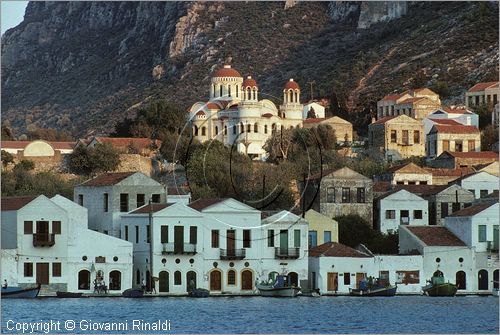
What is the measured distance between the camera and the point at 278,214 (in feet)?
275

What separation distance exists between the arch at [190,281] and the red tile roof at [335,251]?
5.79m

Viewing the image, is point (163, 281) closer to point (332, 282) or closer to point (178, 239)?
point (178, 239)

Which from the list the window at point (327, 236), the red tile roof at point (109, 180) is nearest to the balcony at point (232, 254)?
the window at point (327, 236)

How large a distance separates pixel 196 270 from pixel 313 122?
2138 inches

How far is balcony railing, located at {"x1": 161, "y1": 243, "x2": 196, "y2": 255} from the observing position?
80.1 metres

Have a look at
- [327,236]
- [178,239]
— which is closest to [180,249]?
[178,239]

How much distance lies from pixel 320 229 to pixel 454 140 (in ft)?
124

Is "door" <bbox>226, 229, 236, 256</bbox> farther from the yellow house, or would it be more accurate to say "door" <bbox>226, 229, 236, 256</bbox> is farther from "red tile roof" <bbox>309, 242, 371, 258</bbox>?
the yellow house

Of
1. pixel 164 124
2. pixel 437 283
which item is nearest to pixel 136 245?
pixel 437 283

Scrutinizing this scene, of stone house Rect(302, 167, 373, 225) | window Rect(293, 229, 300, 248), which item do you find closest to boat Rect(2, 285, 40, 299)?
window Rect(293, 229, 300, 248)

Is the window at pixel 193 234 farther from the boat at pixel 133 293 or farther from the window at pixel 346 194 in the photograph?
the window at pixel 346 194

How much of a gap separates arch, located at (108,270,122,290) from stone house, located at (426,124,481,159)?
156 ft

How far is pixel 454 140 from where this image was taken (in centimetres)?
12319

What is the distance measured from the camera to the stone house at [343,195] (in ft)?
308
